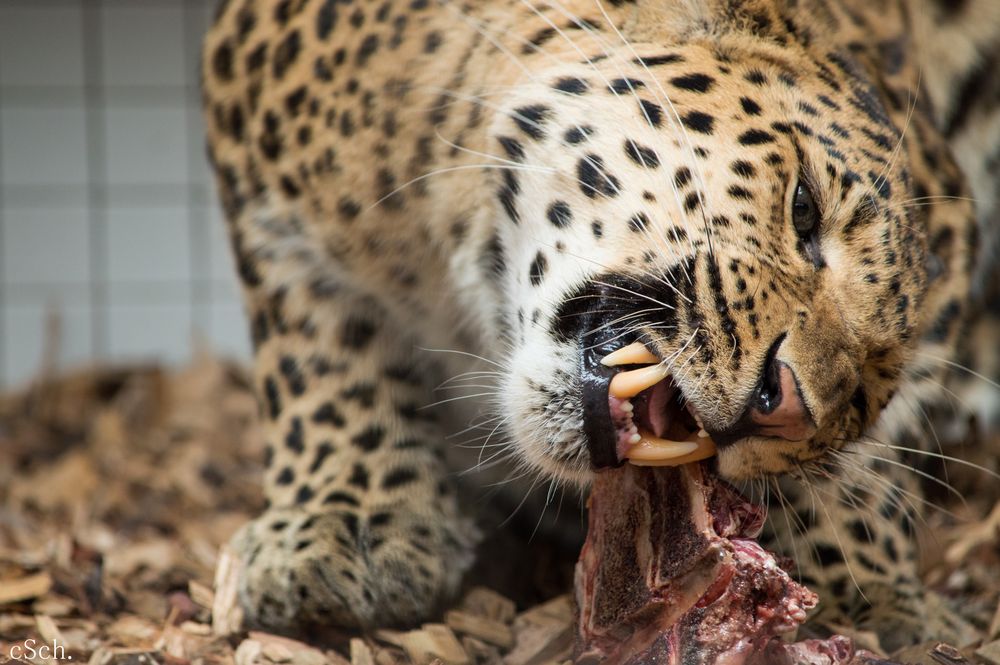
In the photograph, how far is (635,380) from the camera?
2.02 m

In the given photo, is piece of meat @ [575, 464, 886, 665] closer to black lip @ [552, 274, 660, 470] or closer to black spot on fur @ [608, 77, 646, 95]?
black lip @ [552, 274, 660, 470]

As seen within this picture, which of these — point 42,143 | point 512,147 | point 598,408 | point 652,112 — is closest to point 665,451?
point 598,408

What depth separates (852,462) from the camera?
2.33 meters

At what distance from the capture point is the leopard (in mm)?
2102

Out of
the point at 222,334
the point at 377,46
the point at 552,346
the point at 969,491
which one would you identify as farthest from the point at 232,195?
the point at 222,334

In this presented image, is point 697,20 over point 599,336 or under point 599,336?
over

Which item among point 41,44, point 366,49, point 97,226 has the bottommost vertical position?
point 97,226

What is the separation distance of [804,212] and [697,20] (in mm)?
486

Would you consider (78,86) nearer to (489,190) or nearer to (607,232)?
(489,190)

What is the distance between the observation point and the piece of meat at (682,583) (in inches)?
78.1

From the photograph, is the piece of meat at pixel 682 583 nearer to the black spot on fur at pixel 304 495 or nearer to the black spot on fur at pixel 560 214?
the black spot on fur at pixel 560 214

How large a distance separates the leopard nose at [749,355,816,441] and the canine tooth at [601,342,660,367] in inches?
6.7

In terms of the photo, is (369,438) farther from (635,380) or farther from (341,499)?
(635,380)

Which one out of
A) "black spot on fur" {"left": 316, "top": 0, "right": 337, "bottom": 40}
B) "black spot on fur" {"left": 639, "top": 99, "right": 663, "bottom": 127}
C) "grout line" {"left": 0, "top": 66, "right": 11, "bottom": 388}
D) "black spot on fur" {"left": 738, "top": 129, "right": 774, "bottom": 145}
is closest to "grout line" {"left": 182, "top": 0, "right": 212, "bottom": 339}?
"grout line" {"left": 0, "top": 66, "right": 11, "bottom": 388}
